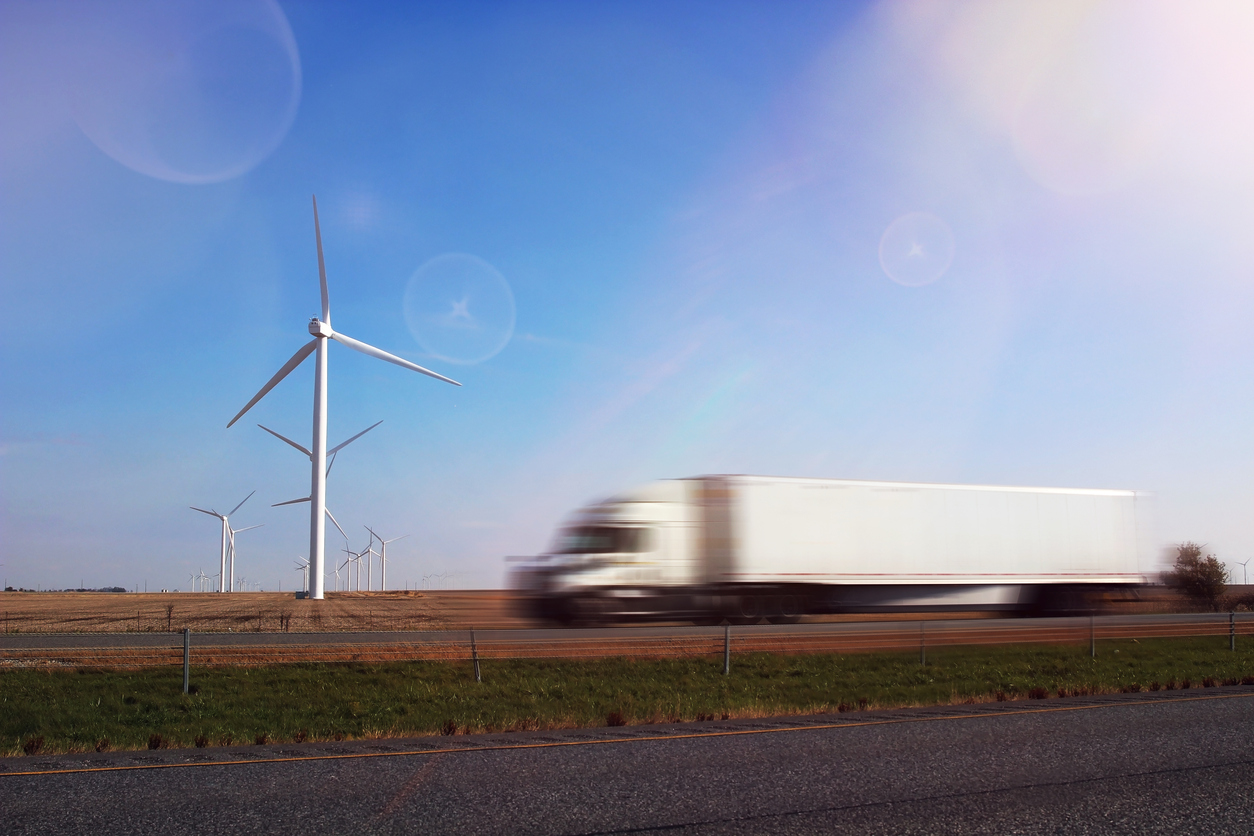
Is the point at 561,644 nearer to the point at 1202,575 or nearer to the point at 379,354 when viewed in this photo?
the point at 379,354

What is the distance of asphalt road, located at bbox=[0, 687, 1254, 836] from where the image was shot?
19.4 ft

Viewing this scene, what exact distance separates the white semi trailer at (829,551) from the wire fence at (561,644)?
101 cm

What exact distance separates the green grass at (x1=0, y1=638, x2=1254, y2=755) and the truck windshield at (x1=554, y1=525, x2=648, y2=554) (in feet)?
13.4

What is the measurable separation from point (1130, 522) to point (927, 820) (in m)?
29.6

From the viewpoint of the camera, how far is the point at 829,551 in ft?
87.4

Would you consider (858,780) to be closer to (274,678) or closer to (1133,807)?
(1133,807)

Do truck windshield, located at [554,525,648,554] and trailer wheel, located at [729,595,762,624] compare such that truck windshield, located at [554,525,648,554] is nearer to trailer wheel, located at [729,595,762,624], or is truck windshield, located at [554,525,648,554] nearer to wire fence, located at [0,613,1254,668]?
wire fence, located at [0,613,1254,668]

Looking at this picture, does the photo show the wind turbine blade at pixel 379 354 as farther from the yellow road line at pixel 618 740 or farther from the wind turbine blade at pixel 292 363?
the yellow road line at pixel 618 740

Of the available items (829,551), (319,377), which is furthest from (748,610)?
(319,377)

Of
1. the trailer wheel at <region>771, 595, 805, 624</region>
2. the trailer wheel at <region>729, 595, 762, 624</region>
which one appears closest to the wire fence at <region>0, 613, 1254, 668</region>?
the trailer wheel at <region>729, 595, 762, 624</region>

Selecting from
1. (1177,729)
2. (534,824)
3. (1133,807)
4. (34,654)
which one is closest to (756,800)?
(534,824)

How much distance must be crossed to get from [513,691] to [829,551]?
1300cm

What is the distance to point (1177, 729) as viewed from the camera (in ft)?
31.5

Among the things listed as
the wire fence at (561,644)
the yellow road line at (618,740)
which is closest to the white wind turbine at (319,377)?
the wire fence at (561,644)
